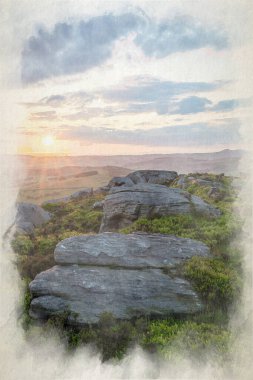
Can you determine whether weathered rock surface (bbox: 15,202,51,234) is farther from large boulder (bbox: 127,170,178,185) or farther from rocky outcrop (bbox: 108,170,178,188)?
large boulder (bbox: 127,170,178,185)

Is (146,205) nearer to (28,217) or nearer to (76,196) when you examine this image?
(76,196)

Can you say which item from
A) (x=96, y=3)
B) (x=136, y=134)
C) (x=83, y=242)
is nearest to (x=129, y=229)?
(x=83, y=242)

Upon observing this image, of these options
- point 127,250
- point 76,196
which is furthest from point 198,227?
point 76,196

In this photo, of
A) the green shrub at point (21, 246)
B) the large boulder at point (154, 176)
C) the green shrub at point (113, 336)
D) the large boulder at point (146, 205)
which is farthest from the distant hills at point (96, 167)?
the green shrub at point (113, 336)

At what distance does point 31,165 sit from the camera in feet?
31.2

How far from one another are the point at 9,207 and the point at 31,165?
104 cm

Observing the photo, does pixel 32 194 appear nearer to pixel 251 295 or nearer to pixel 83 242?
pixel 83 242

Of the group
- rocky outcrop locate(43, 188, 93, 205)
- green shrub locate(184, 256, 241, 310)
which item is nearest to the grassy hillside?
green shrub locate(184, 256, 241, 310)

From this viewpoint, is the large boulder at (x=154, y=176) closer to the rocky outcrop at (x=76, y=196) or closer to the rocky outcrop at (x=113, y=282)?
the rocky outcrop at (x=76, y=196)

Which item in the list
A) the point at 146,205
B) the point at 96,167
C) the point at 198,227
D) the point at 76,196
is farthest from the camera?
the point at 76,196

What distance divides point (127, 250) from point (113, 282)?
28.0 inches

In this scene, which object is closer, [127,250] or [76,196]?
[127,250]

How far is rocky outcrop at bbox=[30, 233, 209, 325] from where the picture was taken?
8273mm

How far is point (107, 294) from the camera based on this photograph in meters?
8.32
